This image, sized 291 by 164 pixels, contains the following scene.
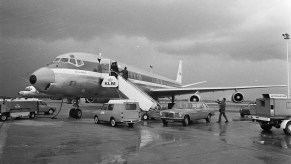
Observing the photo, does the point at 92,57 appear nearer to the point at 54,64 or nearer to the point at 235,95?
the point at 54,64

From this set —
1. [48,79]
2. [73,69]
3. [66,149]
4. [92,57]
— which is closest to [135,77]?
[92,57]

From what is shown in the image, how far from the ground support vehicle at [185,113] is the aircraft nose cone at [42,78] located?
8.38m

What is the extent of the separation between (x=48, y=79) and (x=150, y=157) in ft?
42.5

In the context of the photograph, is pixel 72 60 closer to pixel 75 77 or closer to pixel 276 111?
pixel 75 77

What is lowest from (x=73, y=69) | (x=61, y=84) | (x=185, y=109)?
(x=185, y=109)

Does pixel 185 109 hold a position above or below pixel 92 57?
below

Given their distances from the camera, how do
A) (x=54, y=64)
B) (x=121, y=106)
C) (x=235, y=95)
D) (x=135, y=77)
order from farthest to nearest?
(x=135, y=77) → (x=235, y=95) → (x=54, y=64) → (x=121, y=106)

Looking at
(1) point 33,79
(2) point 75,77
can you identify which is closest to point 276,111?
(2) point 75,77

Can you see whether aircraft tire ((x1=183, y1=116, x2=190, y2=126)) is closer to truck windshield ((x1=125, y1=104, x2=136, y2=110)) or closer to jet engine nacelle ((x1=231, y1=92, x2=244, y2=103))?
truck windshield ((x1=125, y1=104, x2=136, y2=110))

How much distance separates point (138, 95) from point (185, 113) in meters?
4.57

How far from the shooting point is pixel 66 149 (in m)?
9.22

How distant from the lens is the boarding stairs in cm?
2152

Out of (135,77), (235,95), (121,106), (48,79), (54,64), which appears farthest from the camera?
(135,77)

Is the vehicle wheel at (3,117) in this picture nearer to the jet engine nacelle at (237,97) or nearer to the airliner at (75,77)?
the airliner at (75,77)
